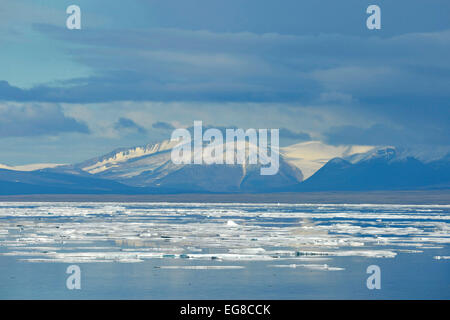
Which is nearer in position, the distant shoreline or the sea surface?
the sea surface

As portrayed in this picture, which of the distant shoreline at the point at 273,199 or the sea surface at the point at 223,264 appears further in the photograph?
the distant shoreline at the point at 273,199

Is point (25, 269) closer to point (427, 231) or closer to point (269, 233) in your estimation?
point (269, 233)

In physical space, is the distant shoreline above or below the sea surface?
above

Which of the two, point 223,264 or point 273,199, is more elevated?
point 273,199

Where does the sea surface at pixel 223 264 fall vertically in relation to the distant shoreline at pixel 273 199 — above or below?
below

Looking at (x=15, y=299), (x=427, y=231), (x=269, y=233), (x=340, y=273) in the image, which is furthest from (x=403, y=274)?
(x=427, y=231)

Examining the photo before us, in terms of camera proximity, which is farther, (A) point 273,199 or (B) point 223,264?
(A) point 273,199
